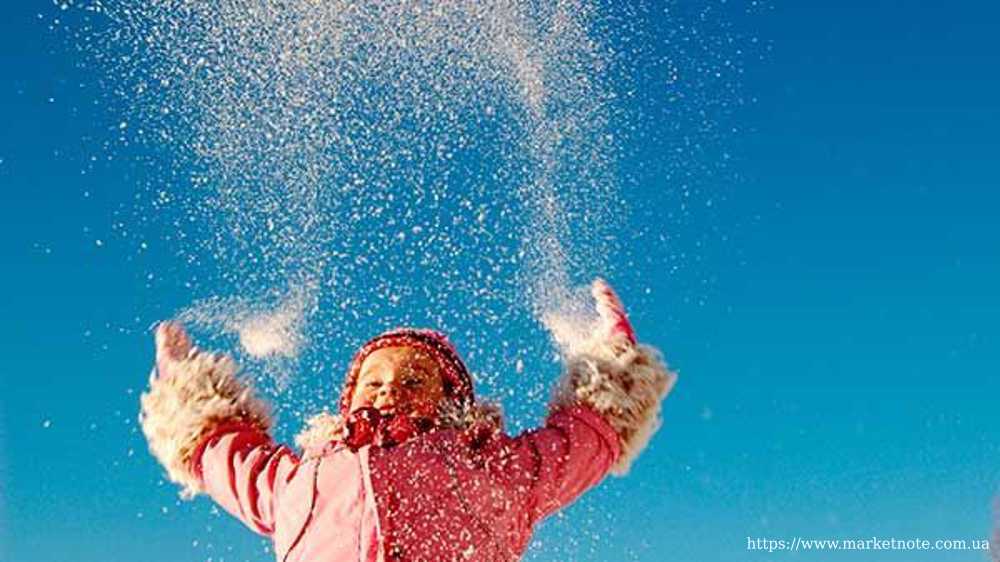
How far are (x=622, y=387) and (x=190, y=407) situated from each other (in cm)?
217

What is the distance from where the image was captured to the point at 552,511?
5.43 metres

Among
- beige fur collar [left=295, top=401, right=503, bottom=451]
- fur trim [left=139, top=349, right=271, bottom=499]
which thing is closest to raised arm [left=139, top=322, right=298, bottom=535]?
fur trim [left=139, top=349, right=271, bottom=499]

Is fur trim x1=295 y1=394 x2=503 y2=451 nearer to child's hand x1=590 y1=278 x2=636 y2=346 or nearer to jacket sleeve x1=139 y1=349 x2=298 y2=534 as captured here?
jacket sleeve x1=139 y1=349 x2=298 y2=534

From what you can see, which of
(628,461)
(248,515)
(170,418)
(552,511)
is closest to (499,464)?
(552,511)

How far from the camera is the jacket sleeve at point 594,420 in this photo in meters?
5.39

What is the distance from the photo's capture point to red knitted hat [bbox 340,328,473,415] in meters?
5.85

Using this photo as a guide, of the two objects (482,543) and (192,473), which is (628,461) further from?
(192,473)

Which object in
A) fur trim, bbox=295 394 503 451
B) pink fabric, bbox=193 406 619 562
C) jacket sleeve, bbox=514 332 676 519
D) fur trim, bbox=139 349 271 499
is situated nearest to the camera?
pink fabric, bbox=193 406 619 562

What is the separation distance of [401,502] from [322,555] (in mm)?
404

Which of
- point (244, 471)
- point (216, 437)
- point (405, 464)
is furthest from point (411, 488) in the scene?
→ point (216, 437)

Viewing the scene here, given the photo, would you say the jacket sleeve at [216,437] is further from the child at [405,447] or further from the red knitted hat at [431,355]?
the red knitted hat at [431,355]

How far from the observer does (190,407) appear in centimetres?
571

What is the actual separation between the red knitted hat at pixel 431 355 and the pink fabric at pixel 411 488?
0.45m

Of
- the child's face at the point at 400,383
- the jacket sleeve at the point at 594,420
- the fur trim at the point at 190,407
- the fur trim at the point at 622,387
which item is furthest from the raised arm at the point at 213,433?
the fur trim at the point at 622,387
